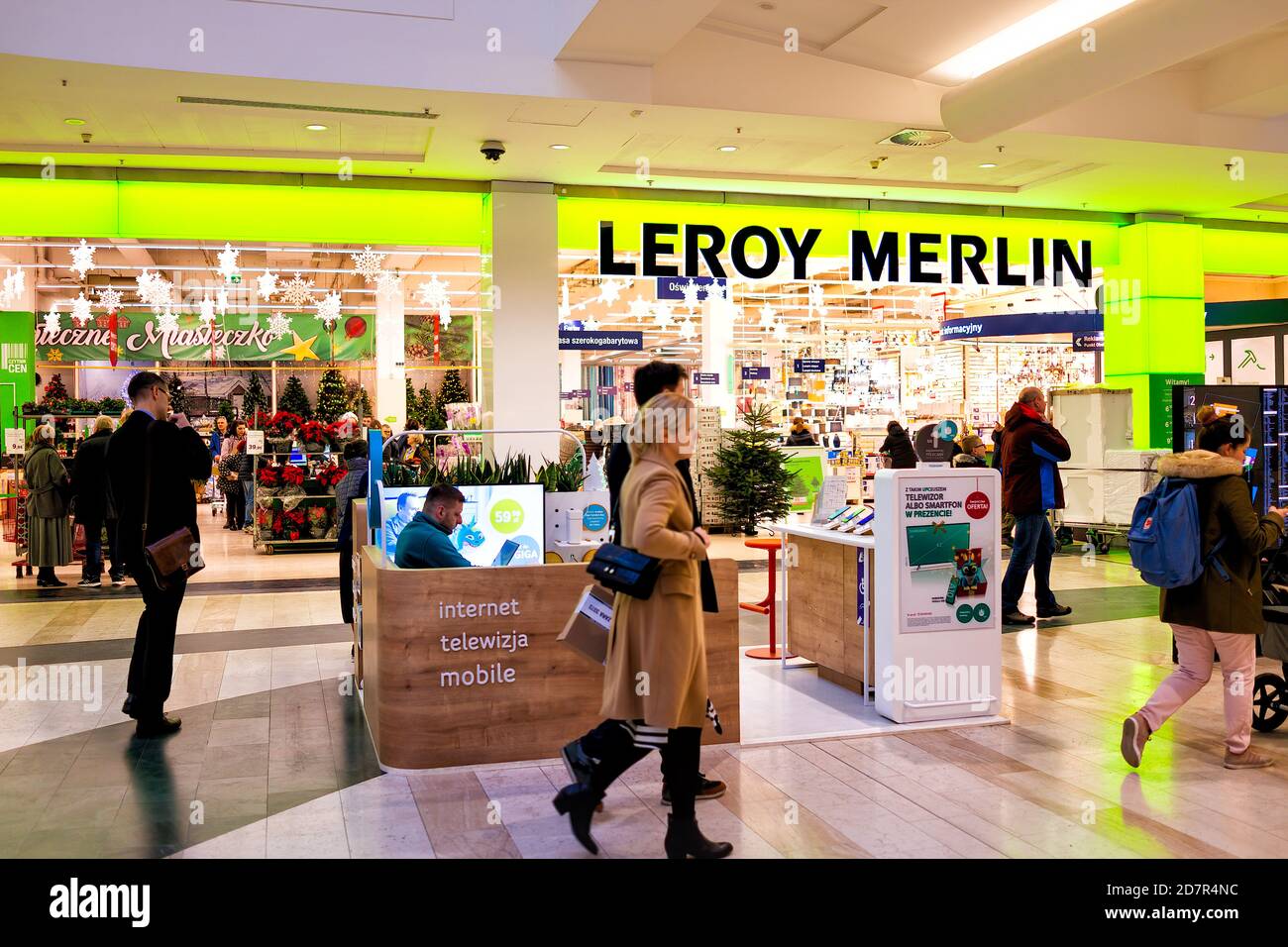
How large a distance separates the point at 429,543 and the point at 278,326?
12660 millimetres

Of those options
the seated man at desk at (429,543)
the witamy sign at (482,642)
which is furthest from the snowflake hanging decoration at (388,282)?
the witamy sign at (482,642)

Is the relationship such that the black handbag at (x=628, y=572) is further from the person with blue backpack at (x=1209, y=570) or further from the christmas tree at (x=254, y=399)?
the christmas tree at (x=254, y=399)

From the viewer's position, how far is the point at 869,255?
1216 centimetres

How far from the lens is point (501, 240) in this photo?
10.9 meters

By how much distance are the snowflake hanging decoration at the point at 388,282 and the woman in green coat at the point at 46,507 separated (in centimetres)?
664

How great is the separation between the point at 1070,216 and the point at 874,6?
20.1 ft

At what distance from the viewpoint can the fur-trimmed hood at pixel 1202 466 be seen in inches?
178

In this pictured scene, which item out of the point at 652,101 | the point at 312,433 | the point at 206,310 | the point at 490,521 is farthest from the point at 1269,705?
the point at 206,310

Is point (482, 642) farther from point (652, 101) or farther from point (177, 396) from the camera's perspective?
point (177, 396)

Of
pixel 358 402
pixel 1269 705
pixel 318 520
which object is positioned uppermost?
pixel 358 402

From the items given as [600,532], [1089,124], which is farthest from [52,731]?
[1089,124]

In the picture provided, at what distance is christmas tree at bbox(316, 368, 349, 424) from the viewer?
1340cm

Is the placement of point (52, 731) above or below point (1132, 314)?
below
